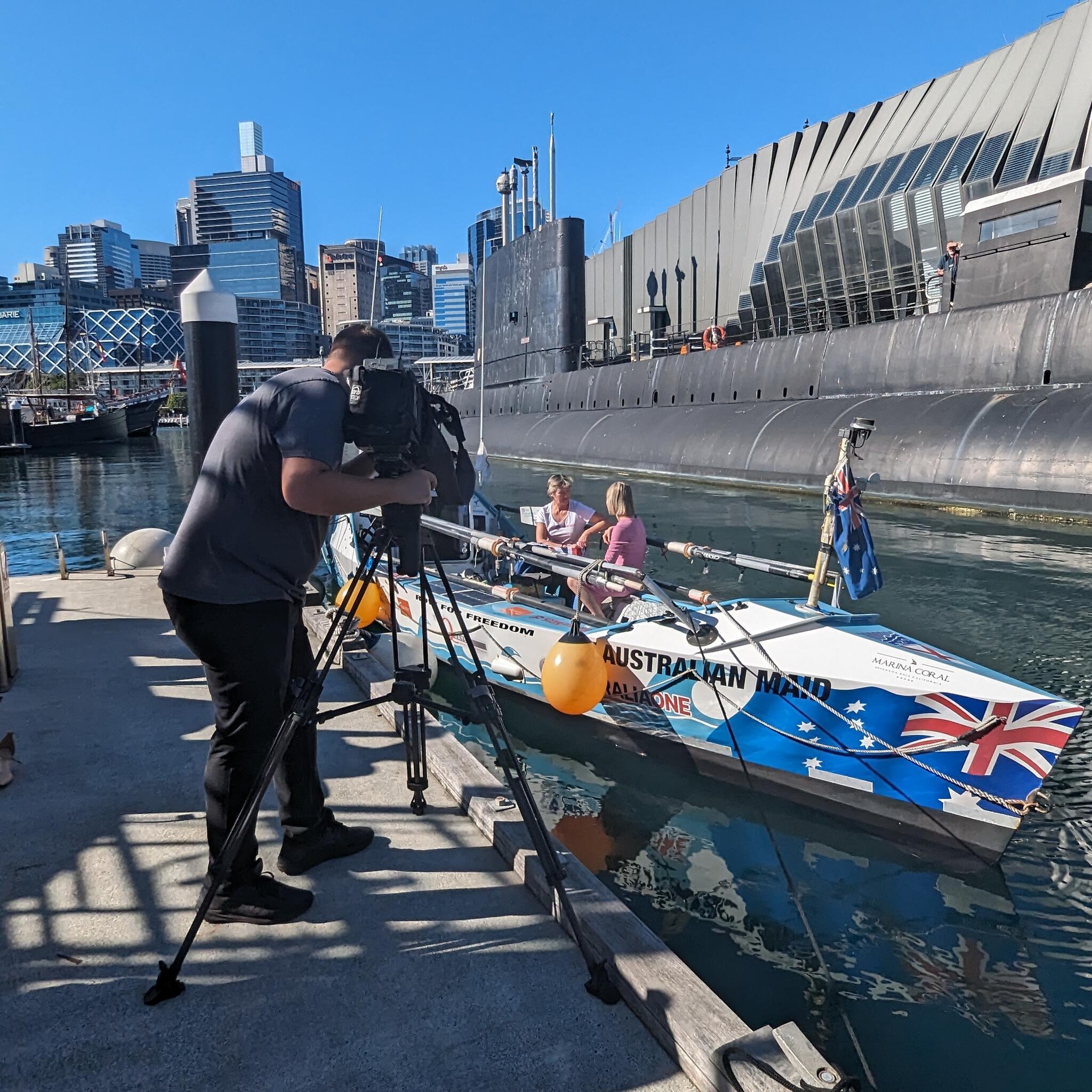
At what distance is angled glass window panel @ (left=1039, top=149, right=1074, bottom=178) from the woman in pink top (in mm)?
22155

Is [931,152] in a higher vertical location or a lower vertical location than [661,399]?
higher

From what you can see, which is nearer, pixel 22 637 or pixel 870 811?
pixel 870 811

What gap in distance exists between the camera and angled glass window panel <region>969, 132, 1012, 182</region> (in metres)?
24.8

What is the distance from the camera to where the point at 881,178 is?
28516mm

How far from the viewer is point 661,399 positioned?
95.9 ft

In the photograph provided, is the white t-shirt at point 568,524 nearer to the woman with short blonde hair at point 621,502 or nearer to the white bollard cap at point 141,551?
the woman with short blonde hair at point 621,502

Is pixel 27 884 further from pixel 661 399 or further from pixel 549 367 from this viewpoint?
pixel 549 367

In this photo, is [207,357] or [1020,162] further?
[1020,162]

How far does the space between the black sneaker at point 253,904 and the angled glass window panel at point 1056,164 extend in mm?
26650

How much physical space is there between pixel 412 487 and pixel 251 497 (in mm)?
546

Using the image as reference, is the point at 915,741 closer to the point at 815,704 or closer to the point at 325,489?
the point at 815,704

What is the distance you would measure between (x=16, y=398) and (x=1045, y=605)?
259 feet

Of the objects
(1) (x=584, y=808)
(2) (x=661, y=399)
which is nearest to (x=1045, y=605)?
(1) (x=584, y=808)

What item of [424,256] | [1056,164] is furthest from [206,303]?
[424,256]
